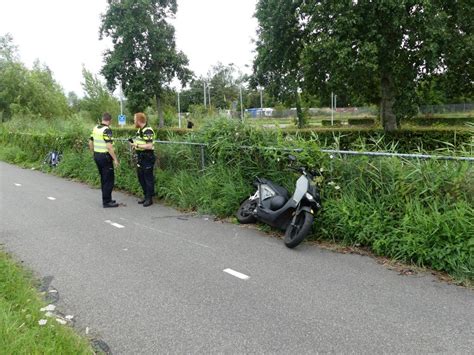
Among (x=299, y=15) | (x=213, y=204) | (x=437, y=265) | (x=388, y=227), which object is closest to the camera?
(x=437, y=265)

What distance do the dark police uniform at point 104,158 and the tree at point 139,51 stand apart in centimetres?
2678

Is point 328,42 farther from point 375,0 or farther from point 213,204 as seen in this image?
point 213,204

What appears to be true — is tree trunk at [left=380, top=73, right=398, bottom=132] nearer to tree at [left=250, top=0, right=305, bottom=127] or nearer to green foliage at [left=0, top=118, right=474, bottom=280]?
tree at [left=250, top=0, right=305, bottom=127]

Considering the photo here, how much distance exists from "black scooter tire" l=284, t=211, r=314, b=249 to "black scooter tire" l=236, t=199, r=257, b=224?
104 centimetres

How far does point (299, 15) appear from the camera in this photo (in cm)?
2000

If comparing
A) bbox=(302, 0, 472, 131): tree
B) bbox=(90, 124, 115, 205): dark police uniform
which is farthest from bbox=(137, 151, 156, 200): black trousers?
bbox=(302, 0, 472, 131): tree

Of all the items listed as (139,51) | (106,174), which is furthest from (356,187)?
(139,51)

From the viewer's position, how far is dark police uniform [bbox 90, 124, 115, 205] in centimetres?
842

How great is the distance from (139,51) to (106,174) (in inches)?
1123

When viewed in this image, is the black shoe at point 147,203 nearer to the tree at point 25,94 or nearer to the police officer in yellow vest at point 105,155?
the police officer in yellow vest at point 105,155

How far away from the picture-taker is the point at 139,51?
34.4m

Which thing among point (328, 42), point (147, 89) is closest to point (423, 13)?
point (328, 42)

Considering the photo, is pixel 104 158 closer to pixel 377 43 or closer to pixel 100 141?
pixel 100 141

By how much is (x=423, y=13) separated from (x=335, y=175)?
13903 mm
